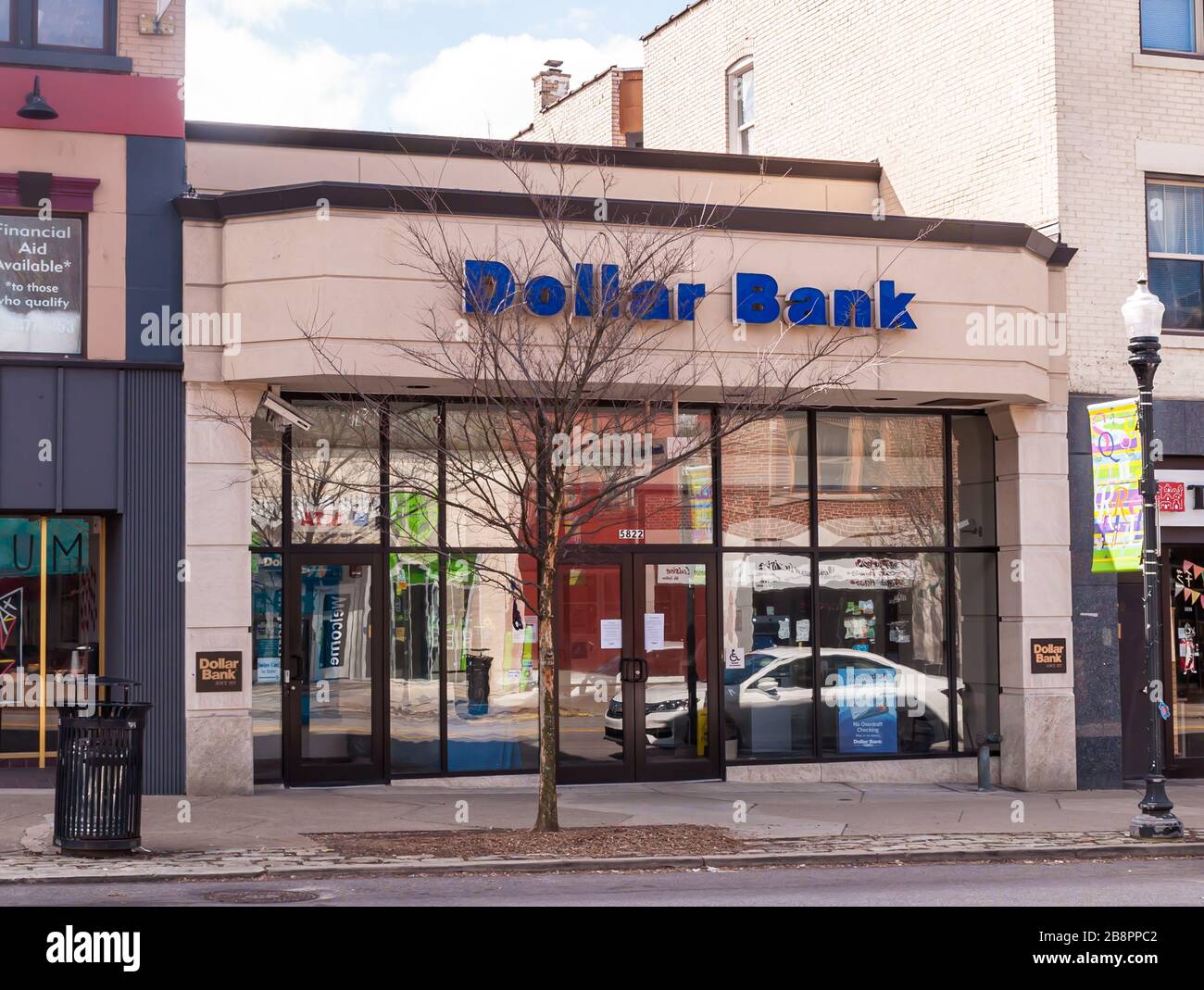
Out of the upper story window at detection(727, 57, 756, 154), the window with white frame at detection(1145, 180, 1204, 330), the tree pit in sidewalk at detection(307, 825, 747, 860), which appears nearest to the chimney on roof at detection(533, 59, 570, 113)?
the upper story window at detection(727, 57, 756, 154)

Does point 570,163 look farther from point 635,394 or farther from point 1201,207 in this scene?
point 1201,207

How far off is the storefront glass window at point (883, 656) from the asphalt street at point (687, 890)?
18.3ft

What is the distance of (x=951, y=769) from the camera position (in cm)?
1761

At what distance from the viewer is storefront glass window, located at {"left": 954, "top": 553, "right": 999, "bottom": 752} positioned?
17672 mm

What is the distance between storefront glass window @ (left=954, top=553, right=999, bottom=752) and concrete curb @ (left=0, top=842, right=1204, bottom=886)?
4.69 metres

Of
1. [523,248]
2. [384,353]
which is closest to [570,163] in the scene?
[523,248]

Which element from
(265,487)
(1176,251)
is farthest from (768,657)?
(1176,251)

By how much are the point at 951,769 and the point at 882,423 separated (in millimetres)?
4197

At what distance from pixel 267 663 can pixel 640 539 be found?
4.28m

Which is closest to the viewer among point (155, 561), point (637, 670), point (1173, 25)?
point (155, 561)

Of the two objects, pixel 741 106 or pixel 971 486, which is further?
pixel 741 106

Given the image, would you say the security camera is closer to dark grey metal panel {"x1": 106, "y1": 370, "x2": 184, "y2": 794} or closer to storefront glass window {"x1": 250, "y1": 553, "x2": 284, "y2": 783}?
dark grey metal panel {"x1": 106, "y1": 370, "x2": 184, "y2": 794}

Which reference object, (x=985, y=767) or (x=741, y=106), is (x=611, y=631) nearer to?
(x=985, y=767)

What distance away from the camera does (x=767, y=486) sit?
17156 millimetres
